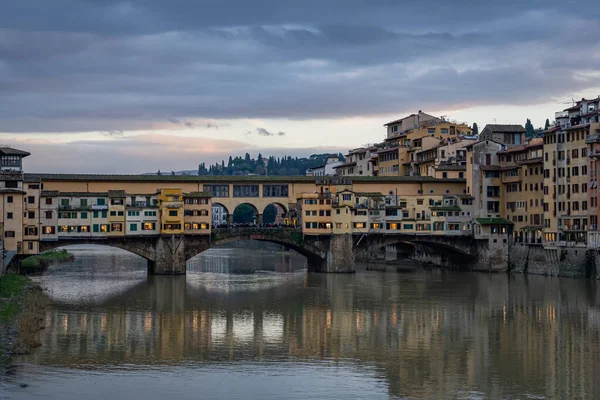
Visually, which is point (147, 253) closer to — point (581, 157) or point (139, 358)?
point (581, 157)

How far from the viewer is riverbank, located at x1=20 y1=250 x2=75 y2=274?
9175 centimetres

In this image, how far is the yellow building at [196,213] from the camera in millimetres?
86500

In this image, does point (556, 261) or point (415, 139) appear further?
point (415, 139)

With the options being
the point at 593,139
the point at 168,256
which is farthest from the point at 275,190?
the point at 593,139

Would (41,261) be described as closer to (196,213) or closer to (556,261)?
(196,213)

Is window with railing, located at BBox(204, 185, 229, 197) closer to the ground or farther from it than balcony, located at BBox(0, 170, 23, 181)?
closer to the ground

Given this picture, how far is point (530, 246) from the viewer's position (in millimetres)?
88062

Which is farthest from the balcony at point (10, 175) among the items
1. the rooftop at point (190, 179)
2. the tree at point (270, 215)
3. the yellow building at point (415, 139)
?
the tree at point (270, 215)

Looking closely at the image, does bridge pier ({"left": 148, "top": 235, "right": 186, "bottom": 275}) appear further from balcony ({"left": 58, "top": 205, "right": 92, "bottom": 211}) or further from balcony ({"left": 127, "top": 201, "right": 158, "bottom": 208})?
balcony ({"left": 58, "top": 205, "right": 92, "bottom": 211})

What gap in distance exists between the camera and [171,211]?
85125 mm

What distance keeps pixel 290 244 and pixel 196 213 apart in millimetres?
8993

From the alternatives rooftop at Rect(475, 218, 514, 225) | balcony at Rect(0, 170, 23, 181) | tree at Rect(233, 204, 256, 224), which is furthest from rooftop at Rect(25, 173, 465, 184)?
tree at Rect(233, 204, 256, 224)

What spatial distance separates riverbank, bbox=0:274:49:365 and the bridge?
49.0 ft

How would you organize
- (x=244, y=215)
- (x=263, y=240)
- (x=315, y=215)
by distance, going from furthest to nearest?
(x=244, y=215)
(x=315, y=215)
(x=263, y=240)
